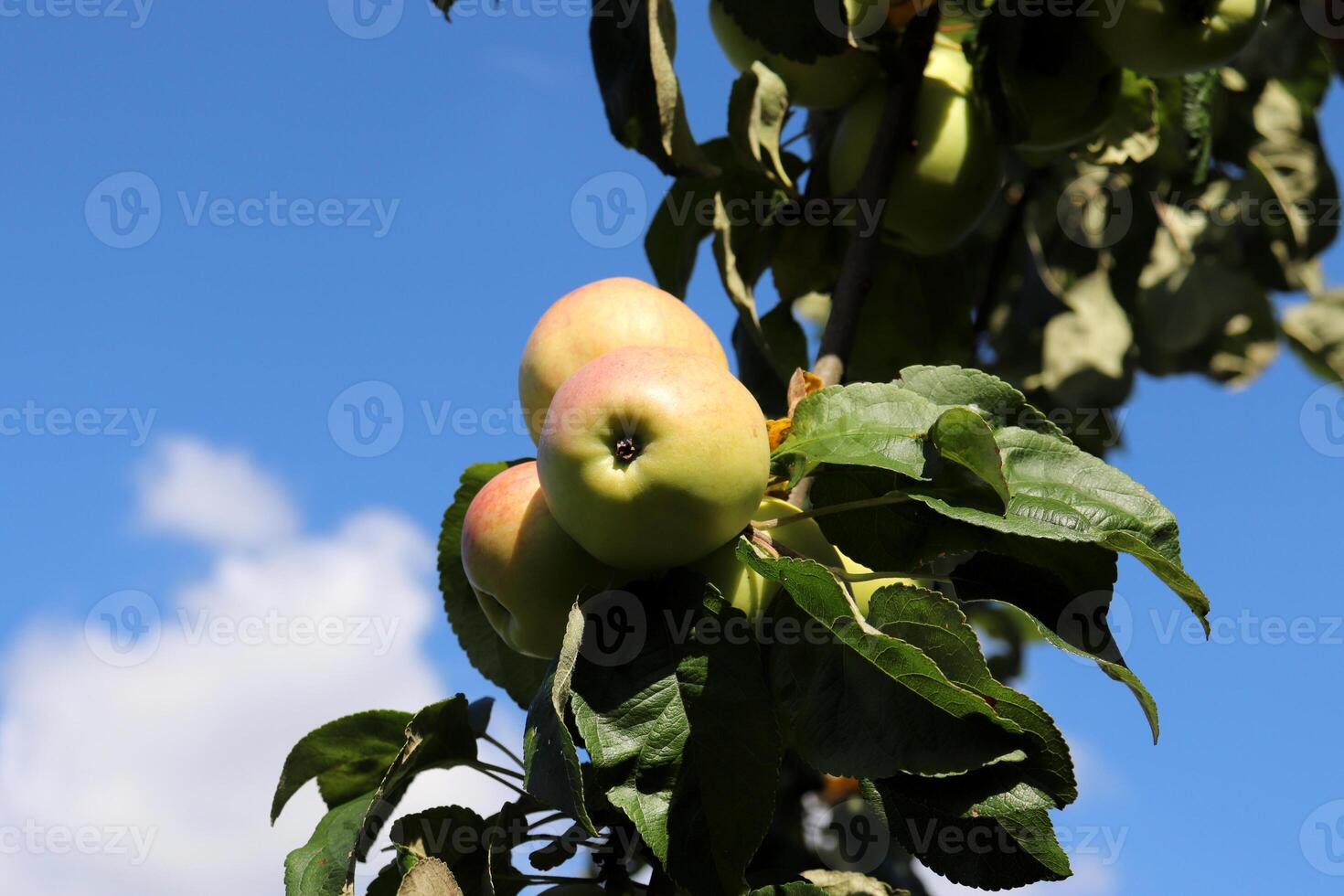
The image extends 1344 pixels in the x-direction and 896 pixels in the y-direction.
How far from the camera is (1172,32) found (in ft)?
5.14

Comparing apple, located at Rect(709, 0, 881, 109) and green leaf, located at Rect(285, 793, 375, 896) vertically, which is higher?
apple, located at Rect(709, 0, 881, 109)

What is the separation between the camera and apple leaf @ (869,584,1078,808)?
0.97m

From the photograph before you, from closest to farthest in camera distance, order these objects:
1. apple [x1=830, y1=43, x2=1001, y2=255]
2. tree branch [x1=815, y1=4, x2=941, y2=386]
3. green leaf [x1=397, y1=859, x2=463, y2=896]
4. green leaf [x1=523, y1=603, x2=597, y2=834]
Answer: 1. green leaf [x1=523, y1=603, x2=597, y2=834]
2. green leaf [x1=397, y1=859, x2=463, y2=896]
3. tree branch [x1=815, y1=4, x2=941, y2=386]
4. apple [x1=830, y1=43, x2=1001, y2=255]

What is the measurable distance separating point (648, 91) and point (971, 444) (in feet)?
2.10

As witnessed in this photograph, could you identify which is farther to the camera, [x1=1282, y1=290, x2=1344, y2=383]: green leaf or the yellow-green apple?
[x1=1282, y1=290, x2=1344, y2=383]: green leaf

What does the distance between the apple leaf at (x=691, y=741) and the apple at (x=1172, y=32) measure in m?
1.00

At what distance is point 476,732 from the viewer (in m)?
1.33

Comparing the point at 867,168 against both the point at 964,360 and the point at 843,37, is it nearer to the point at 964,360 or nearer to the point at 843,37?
the point at 843,37

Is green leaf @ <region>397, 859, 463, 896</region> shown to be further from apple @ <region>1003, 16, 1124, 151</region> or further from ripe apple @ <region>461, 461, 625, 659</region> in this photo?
apple @ <region>1003, 16, 1124, 151</region>

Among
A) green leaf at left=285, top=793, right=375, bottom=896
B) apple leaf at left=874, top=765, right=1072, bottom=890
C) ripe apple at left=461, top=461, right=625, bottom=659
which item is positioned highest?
ripe apple at left=461, top=461, right=625, bottom=659

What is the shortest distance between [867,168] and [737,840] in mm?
858

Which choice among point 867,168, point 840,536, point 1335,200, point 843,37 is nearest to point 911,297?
point 867,168

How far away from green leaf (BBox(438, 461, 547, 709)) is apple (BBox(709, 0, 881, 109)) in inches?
24.9

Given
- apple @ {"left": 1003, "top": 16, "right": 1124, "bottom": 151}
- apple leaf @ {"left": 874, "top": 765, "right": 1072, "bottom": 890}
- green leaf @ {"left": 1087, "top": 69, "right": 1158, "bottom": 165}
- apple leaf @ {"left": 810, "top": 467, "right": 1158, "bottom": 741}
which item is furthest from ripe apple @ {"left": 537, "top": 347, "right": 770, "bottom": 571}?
green leaf @ {"left": 1087, "top": 69, "right": 1158, "bottom": 165}
